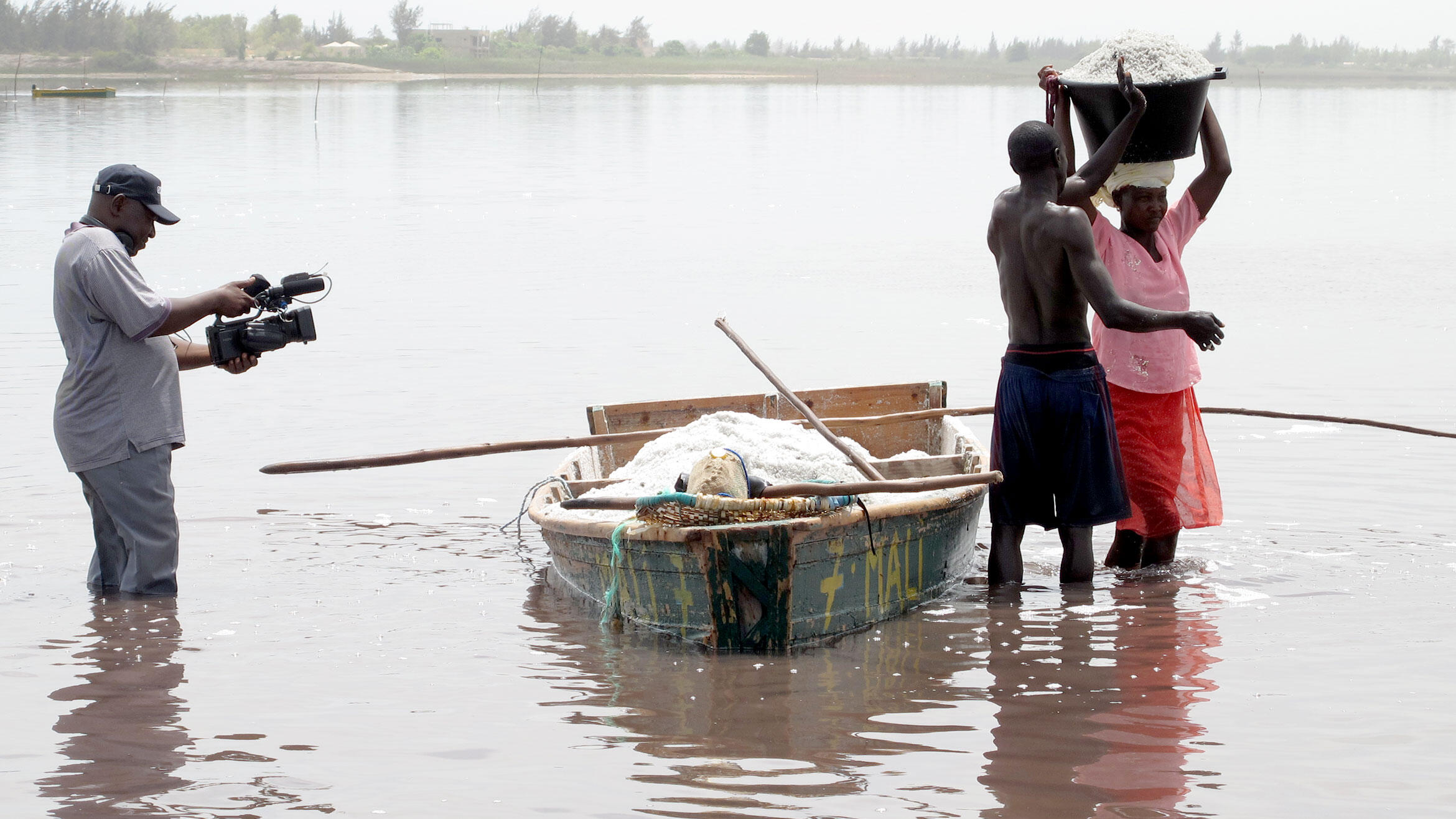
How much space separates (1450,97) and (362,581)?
214ft

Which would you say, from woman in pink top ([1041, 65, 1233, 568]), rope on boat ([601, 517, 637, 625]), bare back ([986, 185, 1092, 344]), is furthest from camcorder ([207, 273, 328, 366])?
woman in pink top ([1041, 65, 1233, 568])

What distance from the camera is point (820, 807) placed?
3.83m

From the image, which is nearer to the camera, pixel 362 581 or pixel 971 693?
pixel 971 693

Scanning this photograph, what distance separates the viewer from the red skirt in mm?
5480

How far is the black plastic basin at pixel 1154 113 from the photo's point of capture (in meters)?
5.29

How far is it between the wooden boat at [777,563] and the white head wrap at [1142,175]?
3.79 feet

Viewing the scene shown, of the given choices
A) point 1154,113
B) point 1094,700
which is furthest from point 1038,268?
point 1094,700

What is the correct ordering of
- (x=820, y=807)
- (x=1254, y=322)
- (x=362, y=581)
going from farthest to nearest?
1. (x=1254, y=322)
2. (x=362, y=581)
3. (x=820, y=807)

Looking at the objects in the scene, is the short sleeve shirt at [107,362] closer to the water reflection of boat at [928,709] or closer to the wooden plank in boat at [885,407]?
the water reflection of boat at [928,709]

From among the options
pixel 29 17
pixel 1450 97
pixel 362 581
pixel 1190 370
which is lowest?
pixel 362 581

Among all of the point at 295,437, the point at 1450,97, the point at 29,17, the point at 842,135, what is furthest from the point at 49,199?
the point at 29,17

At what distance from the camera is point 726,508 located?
4.73m

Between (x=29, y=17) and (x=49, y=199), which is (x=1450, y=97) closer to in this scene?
(x=49, y=199)

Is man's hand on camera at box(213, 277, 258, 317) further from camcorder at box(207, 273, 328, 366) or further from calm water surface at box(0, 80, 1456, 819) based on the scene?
calm water surface at box(0, 80, 1456, 819)
